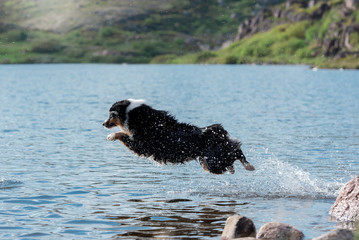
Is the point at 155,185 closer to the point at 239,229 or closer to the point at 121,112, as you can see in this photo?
the point at 121,112

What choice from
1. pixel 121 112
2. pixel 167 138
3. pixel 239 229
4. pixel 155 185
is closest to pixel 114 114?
pixel 121 112

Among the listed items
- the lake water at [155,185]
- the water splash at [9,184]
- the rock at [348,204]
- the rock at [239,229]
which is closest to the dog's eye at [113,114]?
the lake water at [155,185]

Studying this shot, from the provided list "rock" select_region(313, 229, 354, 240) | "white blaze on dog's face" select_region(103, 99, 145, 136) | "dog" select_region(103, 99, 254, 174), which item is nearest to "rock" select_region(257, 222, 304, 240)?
"rock" select_region(313, 229, 354, 240)

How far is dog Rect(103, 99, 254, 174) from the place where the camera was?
14414mm

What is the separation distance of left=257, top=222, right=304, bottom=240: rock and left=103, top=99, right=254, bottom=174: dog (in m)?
4.15

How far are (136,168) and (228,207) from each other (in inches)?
252

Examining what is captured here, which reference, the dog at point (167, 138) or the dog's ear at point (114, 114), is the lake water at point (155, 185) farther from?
the dog's ear at point (114, 114)

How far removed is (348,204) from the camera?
41.0 feet

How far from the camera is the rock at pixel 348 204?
483 inches

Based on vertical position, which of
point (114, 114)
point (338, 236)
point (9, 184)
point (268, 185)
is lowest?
point (268, 185)

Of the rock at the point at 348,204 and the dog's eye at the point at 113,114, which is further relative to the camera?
the dog's eye at the point at 113,114

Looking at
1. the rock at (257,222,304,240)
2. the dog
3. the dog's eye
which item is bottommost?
the rock at (257,222,304,240)

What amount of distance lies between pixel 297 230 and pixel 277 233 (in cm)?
64

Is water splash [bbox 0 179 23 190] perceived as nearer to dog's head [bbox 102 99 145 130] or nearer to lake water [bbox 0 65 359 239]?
lake water [bbox 0 65 359 239]
